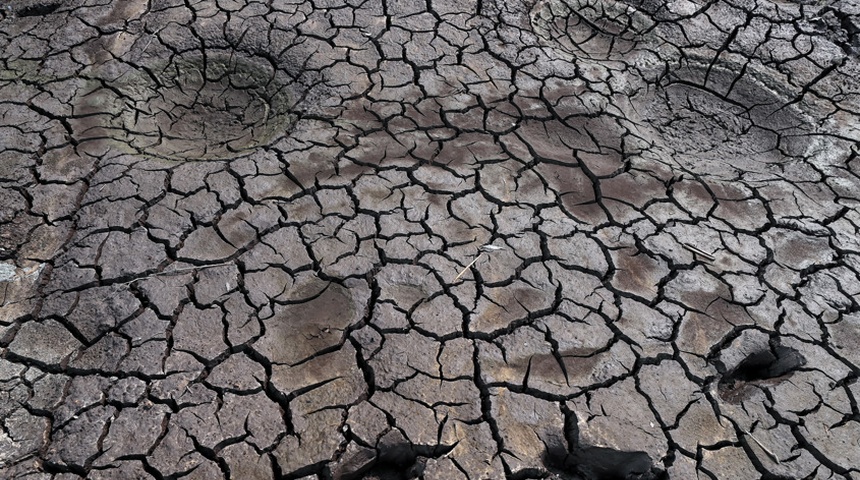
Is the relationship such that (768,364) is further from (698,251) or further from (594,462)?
(594,462)

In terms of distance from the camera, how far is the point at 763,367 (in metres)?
3.03

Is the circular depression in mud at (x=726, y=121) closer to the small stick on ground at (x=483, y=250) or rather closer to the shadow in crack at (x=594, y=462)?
the small stick on ground at (x=483, y=250)

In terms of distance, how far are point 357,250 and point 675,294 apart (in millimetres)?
1449

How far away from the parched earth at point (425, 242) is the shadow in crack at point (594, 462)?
14mm

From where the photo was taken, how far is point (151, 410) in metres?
2.64

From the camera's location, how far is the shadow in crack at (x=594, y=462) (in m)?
2.63

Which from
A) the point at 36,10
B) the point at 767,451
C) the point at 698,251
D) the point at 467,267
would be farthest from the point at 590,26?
the point at 36,10

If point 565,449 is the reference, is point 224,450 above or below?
below

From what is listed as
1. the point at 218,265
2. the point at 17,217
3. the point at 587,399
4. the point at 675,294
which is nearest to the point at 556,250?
the point at 675,294

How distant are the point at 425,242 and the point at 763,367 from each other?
5.13 ft

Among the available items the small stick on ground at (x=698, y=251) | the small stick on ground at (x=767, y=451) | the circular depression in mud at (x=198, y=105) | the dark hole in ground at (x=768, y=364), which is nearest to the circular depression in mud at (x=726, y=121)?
the small stick on ground at (x=698, y=251)

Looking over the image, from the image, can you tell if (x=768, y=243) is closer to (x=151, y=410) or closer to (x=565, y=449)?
(x=565, y=449)

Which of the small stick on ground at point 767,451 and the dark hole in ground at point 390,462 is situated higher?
the small stick on ground at point 767,451

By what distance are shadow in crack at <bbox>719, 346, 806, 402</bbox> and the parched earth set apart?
0.01 m
